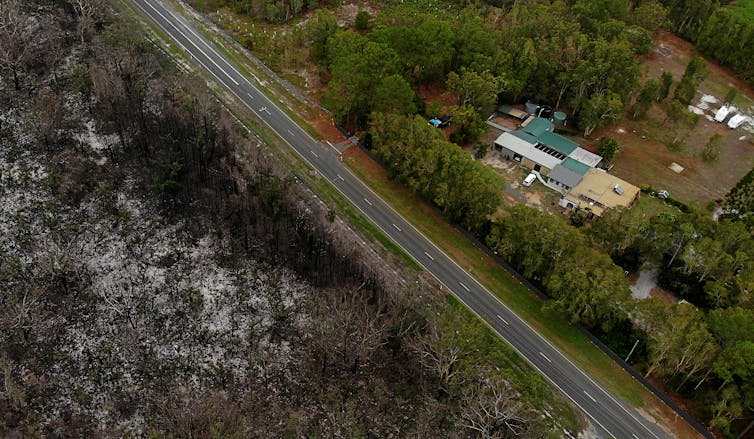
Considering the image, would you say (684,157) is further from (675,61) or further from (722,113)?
(675,61)

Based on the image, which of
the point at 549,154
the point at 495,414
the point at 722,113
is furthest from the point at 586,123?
the point at 495,414

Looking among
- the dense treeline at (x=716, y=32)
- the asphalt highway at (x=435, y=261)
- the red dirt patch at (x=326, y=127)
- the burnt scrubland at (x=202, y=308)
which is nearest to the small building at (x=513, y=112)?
the red dirt patch at (x=326, y=127)

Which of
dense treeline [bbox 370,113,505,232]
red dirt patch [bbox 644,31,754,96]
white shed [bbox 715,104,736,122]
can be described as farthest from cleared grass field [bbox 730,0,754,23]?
dense treeline [bbox 370,113,505,232]

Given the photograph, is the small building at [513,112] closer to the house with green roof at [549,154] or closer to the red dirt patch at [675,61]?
the house with green roof at [549,154]

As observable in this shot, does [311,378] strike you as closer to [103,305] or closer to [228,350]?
[228,350]

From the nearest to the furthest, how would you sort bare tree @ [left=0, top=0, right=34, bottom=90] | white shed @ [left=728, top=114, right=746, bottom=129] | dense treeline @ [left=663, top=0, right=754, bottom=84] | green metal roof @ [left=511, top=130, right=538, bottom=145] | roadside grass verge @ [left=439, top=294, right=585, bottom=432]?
roadside grass verge @ [left=439, top=294, right=585, bottom=432]
bare tree @ [left=0, top=0, right=34, bottom=90]
green metal roof @ [left=511, top=130, right=538, bottom=145]
white shed @ [left=728, top=114, right=746, bottom=129]
dense treeline @ [left=663, top=0, right=754, bottom=84]

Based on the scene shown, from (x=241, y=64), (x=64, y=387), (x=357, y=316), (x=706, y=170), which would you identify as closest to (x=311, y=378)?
(x=357, y=316)

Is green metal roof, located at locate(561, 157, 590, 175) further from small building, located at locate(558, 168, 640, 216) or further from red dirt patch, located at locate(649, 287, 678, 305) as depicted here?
red dirt patch, located at locate(649, 287, 678, 305)
